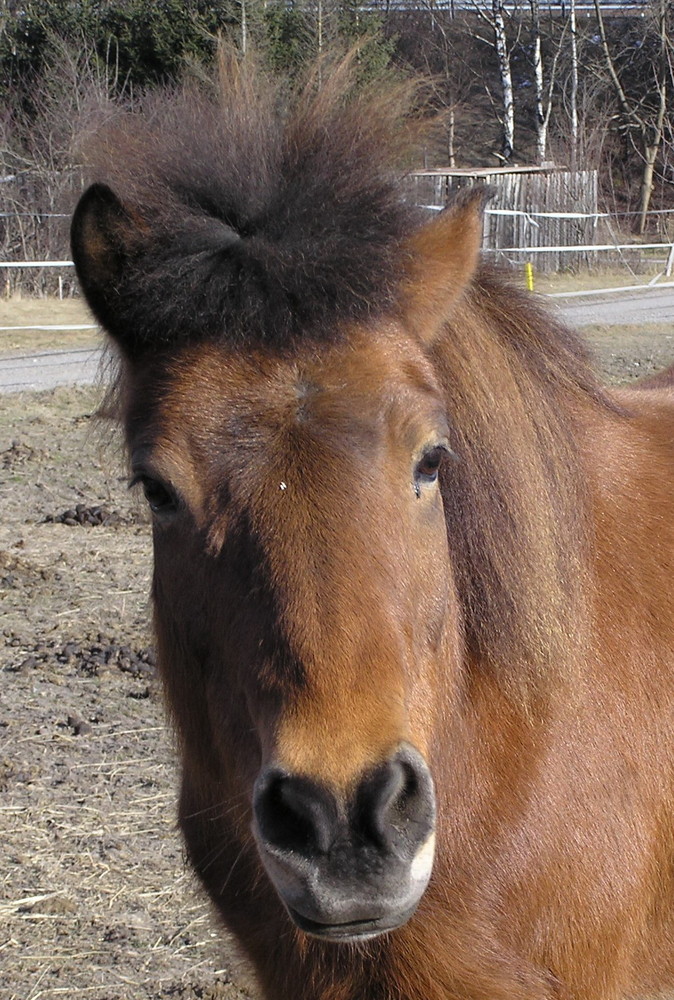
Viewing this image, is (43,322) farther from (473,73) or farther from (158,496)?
(473,73)

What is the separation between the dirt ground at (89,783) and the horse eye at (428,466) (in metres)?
→ 1.10

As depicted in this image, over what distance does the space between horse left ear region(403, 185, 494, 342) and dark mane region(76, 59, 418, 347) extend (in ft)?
0.23

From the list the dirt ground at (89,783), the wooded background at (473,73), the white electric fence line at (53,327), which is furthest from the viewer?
the wooded background at (473,73)

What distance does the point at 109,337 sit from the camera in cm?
250

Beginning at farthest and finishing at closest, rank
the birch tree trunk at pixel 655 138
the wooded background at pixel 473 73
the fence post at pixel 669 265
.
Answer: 1. the birch tree trunk at pixel 655 138
2. the fence post at pixel 669 265
3. the wooded background at pixel 473 73

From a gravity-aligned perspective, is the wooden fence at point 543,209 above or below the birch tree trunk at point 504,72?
below

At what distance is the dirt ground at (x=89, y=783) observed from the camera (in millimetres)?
3576

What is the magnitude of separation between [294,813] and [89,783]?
308 cm

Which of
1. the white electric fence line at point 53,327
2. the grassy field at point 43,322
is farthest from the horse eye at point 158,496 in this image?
the white electric fence line at point 53,327

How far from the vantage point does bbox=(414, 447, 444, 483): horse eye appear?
218 centimetres

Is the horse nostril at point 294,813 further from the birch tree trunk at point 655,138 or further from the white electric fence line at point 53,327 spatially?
the birch tree trunk at point 655,138

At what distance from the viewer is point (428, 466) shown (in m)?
2.20

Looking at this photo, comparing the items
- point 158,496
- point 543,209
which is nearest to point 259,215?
point 158,496

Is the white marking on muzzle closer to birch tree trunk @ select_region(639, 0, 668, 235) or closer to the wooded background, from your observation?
the wooded background
